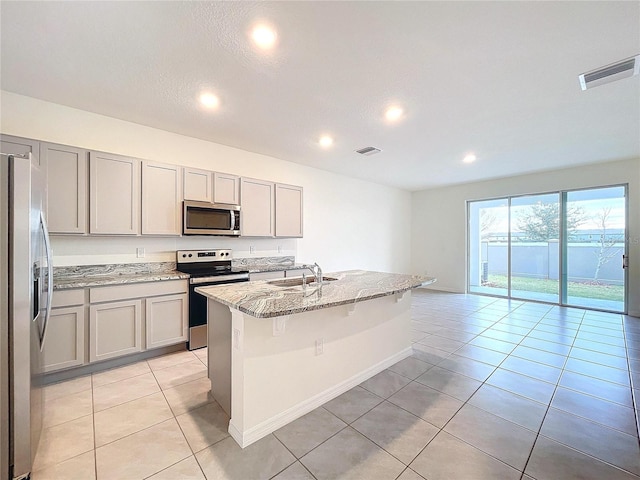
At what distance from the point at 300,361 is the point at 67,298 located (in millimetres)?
2218

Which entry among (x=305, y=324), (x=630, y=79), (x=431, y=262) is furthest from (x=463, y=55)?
(x=431, y=262)

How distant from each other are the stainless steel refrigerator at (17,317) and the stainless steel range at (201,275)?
167cm

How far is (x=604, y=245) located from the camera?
4.95m

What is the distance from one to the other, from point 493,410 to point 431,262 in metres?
5.49

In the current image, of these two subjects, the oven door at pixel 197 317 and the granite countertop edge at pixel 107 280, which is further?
the oven door at pixel 197 317

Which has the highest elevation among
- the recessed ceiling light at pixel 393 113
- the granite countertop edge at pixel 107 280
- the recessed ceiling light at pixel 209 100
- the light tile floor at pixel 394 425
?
the recessed ceiling light at pixel 209 100

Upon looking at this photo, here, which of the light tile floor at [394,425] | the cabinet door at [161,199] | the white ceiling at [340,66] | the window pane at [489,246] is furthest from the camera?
the window pane at [489,246]

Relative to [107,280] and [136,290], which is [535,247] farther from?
[107,280]

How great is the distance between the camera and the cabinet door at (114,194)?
279 centimetres

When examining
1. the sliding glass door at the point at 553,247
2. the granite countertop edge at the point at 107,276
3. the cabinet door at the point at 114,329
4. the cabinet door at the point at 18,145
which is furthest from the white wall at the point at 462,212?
the cabinet door at the point at 18,145

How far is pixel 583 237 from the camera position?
202 inches

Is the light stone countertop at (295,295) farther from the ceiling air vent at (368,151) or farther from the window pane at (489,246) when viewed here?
the window pane at (489,246)

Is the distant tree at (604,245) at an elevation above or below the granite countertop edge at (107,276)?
above

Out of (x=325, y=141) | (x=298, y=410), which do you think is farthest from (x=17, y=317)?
(x=325, y=141)
